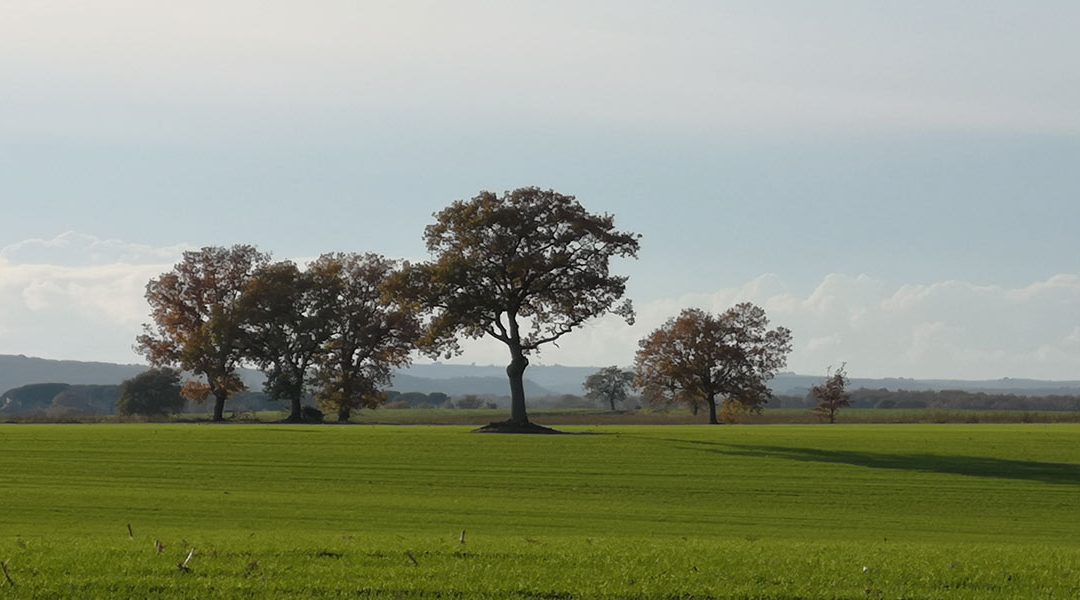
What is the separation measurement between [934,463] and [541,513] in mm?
20787

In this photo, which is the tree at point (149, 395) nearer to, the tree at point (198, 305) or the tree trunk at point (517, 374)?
the tree at point (198, 305)

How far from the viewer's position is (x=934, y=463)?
153ft

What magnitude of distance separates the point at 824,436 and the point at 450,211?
24.4 metres

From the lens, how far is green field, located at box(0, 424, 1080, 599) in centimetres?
1573

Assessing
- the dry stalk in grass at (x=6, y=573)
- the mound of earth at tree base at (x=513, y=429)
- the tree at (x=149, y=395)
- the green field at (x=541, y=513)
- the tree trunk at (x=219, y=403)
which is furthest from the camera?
the tree at (x=149, y=395)

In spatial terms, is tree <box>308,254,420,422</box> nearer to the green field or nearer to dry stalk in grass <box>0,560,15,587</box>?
the green field

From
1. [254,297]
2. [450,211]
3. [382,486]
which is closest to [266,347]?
[254,297]

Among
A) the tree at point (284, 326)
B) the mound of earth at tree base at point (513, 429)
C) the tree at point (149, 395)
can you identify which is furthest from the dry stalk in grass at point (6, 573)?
the tree at point (149, 395)

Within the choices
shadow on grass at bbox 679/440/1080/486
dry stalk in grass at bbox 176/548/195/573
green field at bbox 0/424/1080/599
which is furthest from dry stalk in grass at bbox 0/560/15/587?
shadow on grass at bbox 679/440/1080/486

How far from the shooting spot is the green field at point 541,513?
15727 millimetres

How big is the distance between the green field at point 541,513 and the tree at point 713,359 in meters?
36.6

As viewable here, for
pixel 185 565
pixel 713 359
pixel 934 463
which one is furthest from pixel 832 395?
pixel 185 565

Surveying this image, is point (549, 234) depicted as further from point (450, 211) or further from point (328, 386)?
point (328, 386)

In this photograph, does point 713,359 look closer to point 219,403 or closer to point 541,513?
point 219,403
